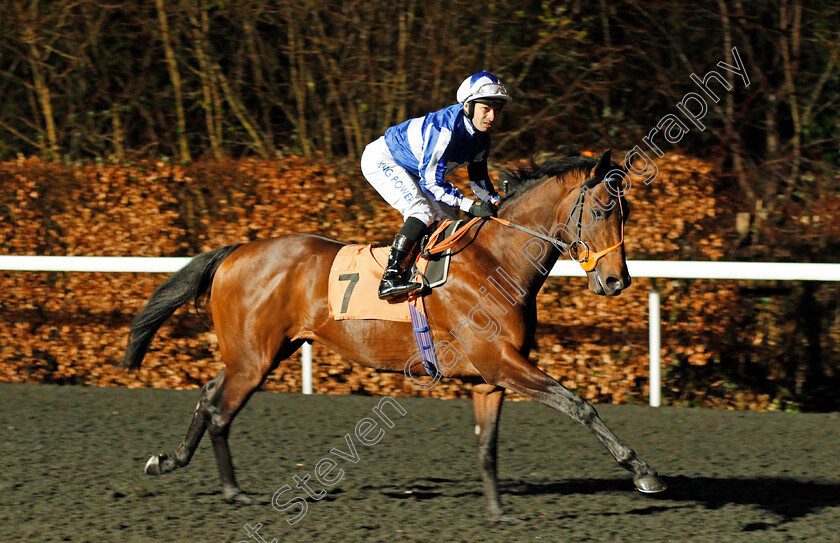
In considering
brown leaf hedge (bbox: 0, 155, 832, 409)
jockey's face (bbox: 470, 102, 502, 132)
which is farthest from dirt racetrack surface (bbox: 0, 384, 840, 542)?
jockey's face (bbox: 470, 102, 502, 132)

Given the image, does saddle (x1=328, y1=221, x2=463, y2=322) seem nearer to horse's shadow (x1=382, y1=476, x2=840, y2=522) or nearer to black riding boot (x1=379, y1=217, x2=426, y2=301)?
black riding boot (x1=379, y1=217, x2=426, y2=301)

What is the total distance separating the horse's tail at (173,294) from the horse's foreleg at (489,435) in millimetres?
1620

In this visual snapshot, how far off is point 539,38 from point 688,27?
4.48 ft

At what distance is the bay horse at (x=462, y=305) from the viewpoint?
4.09 meters

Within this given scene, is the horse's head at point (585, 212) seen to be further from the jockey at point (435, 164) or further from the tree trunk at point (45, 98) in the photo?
the tree trunk at point (45, 98)

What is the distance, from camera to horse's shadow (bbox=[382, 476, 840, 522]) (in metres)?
4.32

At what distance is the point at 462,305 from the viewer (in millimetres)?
4367

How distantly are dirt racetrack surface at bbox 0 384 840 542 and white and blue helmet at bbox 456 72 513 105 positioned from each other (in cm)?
192

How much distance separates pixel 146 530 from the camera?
13.0 feet

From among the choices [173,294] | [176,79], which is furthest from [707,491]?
[176,79]

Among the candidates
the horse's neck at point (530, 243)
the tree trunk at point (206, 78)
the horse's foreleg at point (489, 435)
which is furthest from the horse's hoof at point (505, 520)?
the tree trunk at point (206, 78)

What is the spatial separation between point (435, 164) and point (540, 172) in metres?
0.53

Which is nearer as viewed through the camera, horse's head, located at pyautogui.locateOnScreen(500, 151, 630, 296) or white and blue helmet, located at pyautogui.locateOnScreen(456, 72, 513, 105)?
horse's head, located at pyautogui.locateOnScreen(500, 151, 630, 296)

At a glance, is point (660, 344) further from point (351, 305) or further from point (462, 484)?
point (351, 305)
